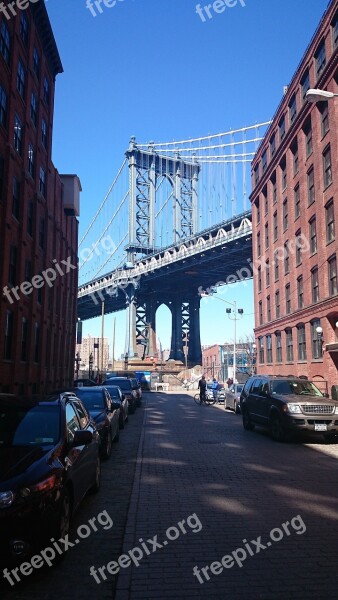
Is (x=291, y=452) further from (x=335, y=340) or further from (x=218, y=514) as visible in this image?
(x=335, y=340)

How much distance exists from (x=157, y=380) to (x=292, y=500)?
2208 inches

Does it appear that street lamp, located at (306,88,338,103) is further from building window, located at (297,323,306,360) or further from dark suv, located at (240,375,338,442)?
building window, located at (297,323,306,360)

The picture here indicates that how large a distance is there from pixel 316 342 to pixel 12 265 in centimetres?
1667

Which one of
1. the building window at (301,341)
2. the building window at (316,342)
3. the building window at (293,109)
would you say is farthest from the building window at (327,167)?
the building window at (301,341)

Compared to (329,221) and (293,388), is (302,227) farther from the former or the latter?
(293,388)

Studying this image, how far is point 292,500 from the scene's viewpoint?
7227mm

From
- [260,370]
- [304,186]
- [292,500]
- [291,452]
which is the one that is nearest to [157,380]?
[260,370]

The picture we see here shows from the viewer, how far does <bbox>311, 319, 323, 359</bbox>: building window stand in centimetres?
2786

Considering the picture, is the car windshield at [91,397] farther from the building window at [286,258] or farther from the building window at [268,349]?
the building window at [268,349]

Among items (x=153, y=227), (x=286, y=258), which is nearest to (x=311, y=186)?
(x=286, y=258)

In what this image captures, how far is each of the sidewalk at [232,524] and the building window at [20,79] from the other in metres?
19.0

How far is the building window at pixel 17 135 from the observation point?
22880 millimetres

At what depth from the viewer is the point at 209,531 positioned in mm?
5770

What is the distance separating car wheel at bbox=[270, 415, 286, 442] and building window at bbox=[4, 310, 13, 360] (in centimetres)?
1250
